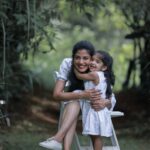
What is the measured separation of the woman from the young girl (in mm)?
63

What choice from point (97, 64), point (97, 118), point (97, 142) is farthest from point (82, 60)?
point (97, 142)

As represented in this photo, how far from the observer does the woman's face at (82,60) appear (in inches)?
257

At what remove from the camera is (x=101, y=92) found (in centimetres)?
Answer: 648

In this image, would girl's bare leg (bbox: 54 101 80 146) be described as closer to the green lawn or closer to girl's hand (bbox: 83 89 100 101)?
girl's hand (bbox: 83 89 100 101)

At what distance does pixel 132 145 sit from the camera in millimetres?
8242

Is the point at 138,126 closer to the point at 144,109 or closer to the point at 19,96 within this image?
the point at 144,109

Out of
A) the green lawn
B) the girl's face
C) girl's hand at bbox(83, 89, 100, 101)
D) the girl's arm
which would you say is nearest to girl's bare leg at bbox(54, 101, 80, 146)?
girl's hand at bbox(83, 89, 100, 101)

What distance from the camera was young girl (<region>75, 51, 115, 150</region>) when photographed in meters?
6.42

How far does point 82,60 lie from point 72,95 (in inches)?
15.3

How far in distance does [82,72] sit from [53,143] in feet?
2.67

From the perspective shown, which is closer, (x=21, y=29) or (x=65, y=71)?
(x=65, y=71)

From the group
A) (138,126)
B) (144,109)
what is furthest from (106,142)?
(144,109)

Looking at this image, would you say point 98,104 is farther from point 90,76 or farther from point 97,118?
point 90,76

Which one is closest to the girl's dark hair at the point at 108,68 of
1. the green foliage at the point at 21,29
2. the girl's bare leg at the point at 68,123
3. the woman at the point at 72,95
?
the woman at the point at 72,95
